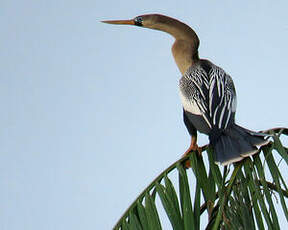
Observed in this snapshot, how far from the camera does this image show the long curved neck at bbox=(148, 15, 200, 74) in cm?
360

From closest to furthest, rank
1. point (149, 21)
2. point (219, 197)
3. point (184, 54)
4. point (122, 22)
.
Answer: point (219, 197)
point (184, 54)
point (149, 21)
point (122, 22)

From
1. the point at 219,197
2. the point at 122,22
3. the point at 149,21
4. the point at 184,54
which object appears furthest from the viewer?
the point at 122,22

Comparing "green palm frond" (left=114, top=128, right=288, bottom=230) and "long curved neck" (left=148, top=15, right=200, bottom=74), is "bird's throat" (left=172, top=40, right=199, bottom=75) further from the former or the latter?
"green palm frond" (left=114, top=128, right=288, bottom=230)

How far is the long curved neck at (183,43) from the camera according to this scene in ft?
11.8

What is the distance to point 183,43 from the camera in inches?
Result: 143

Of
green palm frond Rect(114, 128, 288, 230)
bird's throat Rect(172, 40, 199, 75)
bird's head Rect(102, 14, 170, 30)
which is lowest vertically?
green palm frond Rect(114, 128, 288, 230)

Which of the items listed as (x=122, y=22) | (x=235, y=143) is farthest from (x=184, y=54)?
(x=235, y=143)

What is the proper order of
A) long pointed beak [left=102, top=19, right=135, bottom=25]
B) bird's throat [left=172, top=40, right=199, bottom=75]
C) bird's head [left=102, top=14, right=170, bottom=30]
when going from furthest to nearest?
long pointed beak [left=102, top=19, right=135, bottom=25], bird's head [left=102, top=14, right=170, bottom=30], bird's throat [left=172, top=40, right=199, bottom=75]

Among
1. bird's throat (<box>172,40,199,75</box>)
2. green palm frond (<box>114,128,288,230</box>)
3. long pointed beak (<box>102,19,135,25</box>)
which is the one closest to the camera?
green palm frond (<box>114,128,288,230</box>)

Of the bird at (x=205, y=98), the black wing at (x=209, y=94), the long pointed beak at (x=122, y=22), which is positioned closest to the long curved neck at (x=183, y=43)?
the bird at (x=205, y=98)

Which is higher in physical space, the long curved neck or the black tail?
the long curved neck

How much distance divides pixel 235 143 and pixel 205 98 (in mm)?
531

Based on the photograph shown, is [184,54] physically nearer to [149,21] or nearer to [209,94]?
[149,21]

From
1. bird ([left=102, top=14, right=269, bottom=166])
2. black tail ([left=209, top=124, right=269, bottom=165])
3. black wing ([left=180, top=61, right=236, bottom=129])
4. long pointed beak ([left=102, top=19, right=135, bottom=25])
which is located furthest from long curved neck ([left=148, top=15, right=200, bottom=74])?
black tail ([left=209, top=124, right=269, bottom=165])
